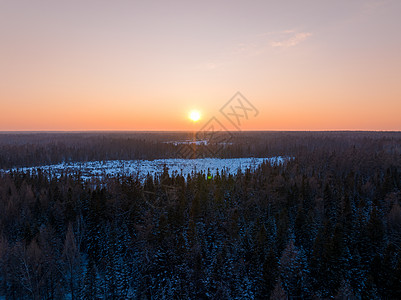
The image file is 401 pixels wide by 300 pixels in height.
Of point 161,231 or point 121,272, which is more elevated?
point 161,231

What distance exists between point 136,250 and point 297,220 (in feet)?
89.2

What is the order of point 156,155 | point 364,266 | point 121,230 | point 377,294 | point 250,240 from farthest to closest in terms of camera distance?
1. point 156,155
2. point 121,230
3. point 250,240
4. point 364,266
5. point 377,294

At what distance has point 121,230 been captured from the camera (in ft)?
137

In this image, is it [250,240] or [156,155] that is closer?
[250,240]

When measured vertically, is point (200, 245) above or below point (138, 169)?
below

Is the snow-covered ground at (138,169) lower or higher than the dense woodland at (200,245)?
higher

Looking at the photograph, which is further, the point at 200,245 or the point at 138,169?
the point at 138,169

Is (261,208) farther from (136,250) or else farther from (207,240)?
(136,250)

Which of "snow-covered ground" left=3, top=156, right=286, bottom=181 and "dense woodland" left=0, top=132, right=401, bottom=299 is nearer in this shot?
"dense woodland" left=0, top=132, right=401, bottom=299

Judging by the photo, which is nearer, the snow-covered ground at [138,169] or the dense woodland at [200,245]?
the dense woodland at [200,245]

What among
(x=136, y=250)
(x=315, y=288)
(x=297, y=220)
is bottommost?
(x=315, y=288)

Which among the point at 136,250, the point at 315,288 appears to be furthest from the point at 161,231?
the point at 315,288

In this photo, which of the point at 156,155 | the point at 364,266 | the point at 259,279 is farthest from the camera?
the point at 156,155

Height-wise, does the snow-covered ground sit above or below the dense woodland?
above
